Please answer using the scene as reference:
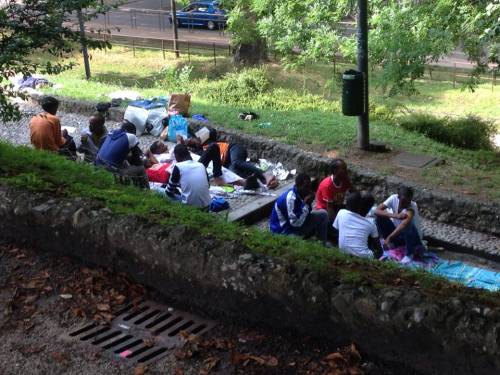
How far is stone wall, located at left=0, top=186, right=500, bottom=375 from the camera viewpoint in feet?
11.9

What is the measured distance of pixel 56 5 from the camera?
657 centimetres

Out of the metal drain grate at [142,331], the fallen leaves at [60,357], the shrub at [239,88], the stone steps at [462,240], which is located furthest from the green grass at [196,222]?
the shrub at [239,88]

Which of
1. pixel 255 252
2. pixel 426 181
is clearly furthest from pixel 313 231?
pixel 255 252

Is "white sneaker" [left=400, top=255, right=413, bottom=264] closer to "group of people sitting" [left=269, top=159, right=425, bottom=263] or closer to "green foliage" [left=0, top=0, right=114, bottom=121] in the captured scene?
"group of people sitting" [left=269, top=159, right=425, bottom=263]

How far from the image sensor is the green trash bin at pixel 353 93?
33.0ft

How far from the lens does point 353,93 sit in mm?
10094

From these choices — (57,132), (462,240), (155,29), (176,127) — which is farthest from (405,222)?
(155,29)

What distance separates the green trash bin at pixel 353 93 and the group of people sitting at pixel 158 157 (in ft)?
5.18

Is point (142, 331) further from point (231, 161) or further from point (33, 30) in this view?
point (231, 161)

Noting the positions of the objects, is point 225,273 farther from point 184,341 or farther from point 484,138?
point 484,138

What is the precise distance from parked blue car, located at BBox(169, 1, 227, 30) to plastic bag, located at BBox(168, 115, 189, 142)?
19312 millimetres

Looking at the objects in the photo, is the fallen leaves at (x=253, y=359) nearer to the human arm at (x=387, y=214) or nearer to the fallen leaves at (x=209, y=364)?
the fallen leaves at (x=209, y=364)

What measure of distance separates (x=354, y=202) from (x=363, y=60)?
11.9 feet

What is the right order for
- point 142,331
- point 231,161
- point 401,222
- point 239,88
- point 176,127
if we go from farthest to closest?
point 239,88
point 176,127
point 231,161
point 401,222
point 142,331
